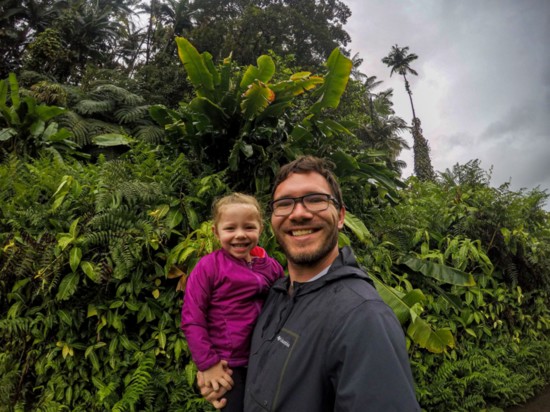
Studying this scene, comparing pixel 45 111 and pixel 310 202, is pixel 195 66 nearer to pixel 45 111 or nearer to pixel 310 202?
pixel 45 111

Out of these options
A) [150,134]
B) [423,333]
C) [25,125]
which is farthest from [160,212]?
[150,134]

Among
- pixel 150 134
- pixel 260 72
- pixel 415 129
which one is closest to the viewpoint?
pixel 260 72

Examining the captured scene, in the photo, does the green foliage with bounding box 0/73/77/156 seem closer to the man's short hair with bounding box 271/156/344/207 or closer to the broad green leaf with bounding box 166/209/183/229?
the broad green leaf with bounding box 166/209/183/229

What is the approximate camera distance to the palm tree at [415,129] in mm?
27609

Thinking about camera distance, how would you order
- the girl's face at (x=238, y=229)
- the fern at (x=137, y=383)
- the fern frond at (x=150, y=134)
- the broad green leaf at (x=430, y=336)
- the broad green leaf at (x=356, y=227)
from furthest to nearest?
the fern frond at (x=150, y=134) → the broad green leaf at (x=356, y=227) → the broad green leaf at (x=430, y=336) → the fern at (x=137, y=383) → the girl's face at (x=238, y=229)

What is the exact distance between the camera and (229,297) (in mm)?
1831

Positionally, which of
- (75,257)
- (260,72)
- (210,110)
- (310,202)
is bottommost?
(75,257)

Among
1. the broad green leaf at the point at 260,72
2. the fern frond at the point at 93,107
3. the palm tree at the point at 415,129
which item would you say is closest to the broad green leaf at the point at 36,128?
the broad green leaf at the point at 260,72

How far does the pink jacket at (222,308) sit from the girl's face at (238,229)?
0.06 meters

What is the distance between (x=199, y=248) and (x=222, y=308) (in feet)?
3.19

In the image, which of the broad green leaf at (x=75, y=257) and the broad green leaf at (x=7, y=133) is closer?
the broad green leaf at (x=75, y=257)

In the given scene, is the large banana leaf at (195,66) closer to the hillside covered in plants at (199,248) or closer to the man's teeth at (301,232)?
the hillside covered in plants at (199,248)

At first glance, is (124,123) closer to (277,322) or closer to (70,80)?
(70,80)

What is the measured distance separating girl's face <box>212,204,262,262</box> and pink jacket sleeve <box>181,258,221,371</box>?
190mm
